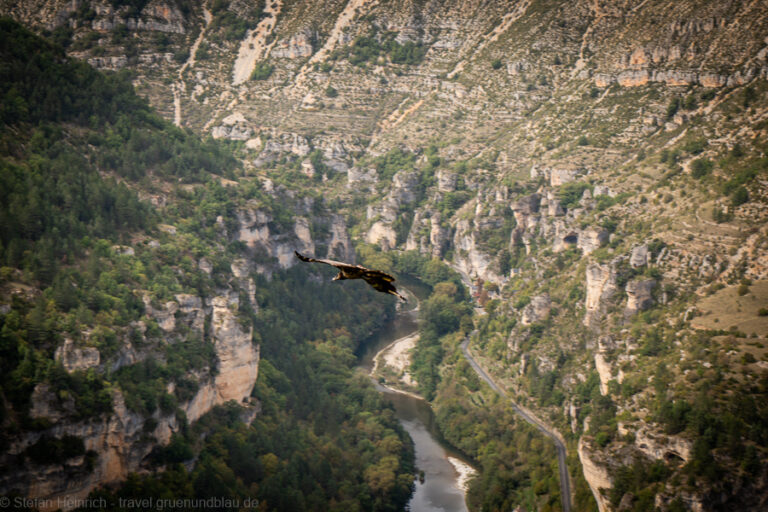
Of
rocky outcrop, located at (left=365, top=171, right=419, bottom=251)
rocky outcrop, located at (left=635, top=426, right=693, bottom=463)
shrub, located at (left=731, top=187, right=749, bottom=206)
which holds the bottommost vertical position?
rocky outcrop, located at (left=635, top=426, right=693, bottom=463)

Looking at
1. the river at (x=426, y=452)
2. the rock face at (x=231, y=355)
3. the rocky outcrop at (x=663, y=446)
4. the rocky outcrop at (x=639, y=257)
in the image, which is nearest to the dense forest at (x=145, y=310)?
the rock face at (x=231, y=355)

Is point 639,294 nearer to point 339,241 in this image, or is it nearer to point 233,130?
point 339,241

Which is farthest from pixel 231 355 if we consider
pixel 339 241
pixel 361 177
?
pixel 361 177

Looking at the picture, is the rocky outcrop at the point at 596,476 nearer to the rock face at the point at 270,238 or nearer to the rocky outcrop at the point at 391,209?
the rock face at the point at 270,238

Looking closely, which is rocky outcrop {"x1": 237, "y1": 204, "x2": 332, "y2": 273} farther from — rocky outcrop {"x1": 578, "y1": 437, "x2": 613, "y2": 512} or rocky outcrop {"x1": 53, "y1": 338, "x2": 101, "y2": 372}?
rocky outcrop {"x1": 578, "y1": 437, "x2": 613, "y2": 512}

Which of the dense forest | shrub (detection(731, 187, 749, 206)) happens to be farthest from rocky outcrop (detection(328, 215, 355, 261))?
shrub (detection(731, 187, 749, 206))
